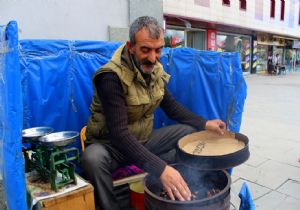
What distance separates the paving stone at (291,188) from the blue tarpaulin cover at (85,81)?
0.94 m

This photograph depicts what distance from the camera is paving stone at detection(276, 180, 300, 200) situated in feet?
9.48

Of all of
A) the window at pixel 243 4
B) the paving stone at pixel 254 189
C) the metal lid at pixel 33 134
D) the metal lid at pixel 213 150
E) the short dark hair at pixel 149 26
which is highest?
the window at pixel 243 4

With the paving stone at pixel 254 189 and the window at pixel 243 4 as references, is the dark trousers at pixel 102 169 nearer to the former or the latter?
the paving stone at pixel 254 189

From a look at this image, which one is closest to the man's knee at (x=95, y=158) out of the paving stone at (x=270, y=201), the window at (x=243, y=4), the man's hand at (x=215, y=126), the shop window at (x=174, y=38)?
the man's hand at (x=215, y=126)

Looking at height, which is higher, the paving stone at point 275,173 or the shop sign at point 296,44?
the shop sign at point 296,44

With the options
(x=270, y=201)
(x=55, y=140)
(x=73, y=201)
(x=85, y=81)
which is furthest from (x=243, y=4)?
(x=73, y=201)

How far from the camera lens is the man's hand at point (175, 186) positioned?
1.59 metres

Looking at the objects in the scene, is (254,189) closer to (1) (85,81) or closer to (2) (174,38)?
(1) (85,81)

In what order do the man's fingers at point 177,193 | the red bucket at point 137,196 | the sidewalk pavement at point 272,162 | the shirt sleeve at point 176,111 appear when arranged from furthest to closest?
1. the sidewalk pavement at point 272,162
2. the shirt sleeve at point 176,111
3. the red bucket at point 137,196
4. the man's fingers at point 177,193

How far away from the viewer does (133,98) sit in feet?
6.73

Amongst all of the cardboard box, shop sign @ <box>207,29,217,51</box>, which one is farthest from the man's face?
shop sign @ <box>207,29,217,51</box>

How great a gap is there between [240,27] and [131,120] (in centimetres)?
1578

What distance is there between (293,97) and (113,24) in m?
7.99

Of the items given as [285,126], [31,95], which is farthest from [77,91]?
[285,126]
